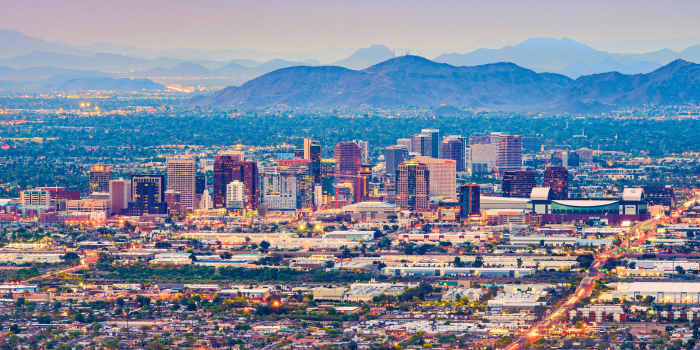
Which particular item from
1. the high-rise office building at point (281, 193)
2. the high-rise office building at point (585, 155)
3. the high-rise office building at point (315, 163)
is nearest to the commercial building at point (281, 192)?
the high-rise office building at point (281, 193)

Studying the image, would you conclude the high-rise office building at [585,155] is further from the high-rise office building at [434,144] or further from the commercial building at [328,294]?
the commercial building at [328,294]

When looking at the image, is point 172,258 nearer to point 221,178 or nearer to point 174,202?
point 174,202

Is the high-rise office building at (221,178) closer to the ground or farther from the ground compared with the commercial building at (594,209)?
farther from the ground

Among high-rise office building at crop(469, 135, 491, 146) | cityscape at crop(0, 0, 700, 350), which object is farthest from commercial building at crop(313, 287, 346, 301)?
high-rise office building at crop(469, 135, 491, 146)

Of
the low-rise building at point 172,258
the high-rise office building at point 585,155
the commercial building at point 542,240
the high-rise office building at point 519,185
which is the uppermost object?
the high-rise office building at point 585,155

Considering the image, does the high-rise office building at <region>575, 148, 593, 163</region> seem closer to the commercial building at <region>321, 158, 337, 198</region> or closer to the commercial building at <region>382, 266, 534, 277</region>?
the commercial building at <region>321, 158, 337, 198</region>

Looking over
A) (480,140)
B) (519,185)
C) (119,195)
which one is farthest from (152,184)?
(480,140)

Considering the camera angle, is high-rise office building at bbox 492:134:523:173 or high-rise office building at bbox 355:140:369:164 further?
high-rise office building at bbox 492:134:523:173
